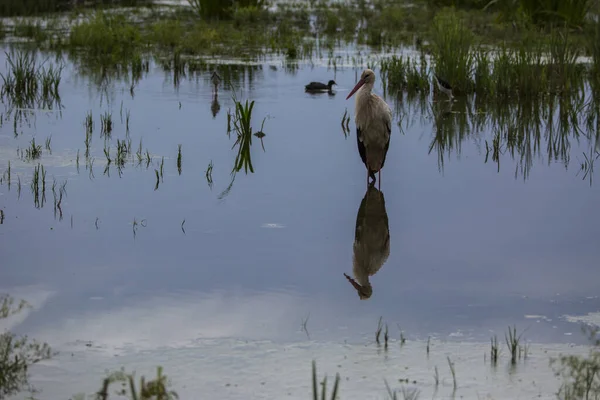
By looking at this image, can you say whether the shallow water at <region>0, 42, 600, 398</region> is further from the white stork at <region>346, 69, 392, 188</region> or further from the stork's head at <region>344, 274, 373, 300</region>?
the white stork at <region>346, 69, 392, 188</region>

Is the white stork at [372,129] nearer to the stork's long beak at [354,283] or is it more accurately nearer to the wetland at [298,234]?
the wetland at [298,234]

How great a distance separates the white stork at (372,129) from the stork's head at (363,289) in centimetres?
306

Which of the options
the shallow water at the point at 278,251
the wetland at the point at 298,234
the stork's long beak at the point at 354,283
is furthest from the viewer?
the stork's long beak at the point at 354,283

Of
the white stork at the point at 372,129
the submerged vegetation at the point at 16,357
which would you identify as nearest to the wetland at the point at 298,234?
the submerged vegetation at the point at 16,357

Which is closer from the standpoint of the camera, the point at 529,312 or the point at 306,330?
the point at 306,330

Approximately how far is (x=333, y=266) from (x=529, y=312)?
1.42 meters

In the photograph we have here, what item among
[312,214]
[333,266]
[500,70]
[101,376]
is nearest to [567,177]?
[312,214]

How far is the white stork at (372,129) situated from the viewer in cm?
962

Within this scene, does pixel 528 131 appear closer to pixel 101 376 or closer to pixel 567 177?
pixel 567 177

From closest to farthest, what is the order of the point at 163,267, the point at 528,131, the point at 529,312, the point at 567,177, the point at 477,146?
the point at 529,312 → the point at 163,267 → the point at 567,177 → the point at 477,146 → the point at 528,131

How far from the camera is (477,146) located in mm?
11281

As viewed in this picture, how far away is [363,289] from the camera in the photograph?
6.51m

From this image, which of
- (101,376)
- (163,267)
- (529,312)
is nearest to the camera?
(101,376)

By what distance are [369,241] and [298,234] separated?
21.0 inches
